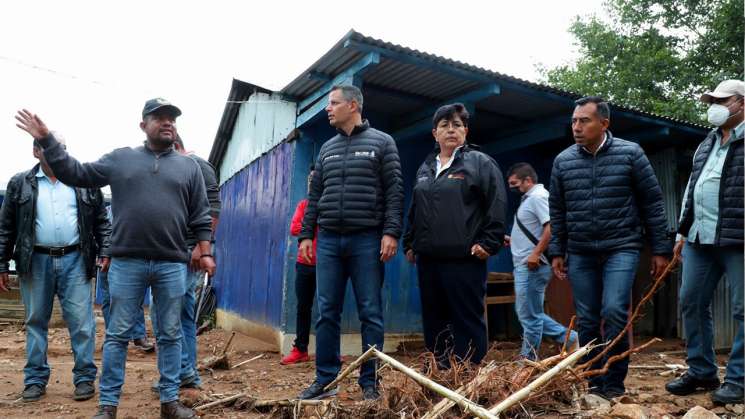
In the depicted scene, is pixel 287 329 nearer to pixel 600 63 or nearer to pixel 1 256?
pixel 1 256

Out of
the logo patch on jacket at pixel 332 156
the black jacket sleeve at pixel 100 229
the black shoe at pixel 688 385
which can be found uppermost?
the logo patch on jacket at pixel 332 156

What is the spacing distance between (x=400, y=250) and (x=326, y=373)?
3.46 meters

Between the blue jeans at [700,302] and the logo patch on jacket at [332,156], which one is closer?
the blue jeans at [700,302]

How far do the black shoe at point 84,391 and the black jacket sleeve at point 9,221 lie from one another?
41.8 inches

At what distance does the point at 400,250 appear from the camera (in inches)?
271

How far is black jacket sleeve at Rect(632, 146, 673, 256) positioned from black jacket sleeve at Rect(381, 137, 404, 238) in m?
1.50

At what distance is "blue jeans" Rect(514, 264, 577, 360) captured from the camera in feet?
15.9

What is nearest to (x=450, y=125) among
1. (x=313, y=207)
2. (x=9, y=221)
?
(x=313, y=207)

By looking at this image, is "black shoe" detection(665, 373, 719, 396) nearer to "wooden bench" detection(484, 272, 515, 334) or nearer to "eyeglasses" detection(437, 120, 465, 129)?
"eyeglasses" detection(437, 120, 465, 129)

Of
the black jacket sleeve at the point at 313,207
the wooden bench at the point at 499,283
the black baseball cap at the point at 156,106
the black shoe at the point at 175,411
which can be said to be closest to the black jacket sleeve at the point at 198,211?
the black baseball cap at the point at 156,106

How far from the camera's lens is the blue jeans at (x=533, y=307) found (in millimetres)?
4848

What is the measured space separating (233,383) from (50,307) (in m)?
1.53

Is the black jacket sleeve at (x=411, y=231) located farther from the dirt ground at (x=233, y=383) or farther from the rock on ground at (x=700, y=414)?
the rock on ground at (x=700, y=414)

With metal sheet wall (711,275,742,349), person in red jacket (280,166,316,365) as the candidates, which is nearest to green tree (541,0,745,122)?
metal sheet wall (711,275,742,349)
